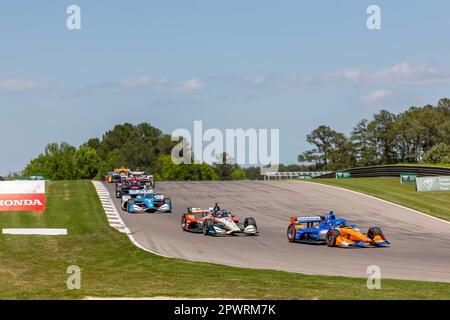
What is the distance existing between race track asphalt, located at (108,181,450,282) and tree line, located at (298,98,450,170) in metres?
90.1

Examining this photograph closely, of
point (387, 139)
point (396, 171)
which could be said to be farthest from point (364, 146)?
point (396, 171)

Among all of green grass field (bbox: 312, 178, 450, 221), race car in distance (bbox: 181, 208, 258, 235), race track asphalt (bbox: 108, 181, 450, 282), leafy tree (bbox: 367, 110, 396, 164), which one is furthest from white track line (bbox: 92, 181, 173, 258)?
leafy tree (bbox: 367, 110, 396, 164)

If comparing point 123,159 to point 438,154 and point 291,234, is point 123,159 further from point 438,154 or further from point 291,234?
point 291,234

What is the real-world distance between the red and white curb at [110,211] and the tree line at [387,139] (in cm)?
9210

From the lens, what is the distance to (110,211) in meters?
35.6

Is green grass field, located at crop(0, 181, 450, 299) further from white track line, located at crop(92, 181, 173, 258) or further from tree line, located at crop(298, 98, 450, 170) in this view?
tree line, located at crop(298, 98, 450, 170)

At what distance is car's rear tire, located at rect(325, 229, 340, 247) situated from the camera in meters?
24.8

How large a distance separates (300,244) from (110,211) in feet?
42.5

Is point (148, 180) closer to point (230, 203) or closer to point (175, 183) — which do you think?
point (230, 203)

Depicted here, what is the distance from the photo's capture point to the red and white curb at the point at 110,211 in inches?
1188

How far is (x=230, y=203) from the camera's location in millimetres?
41375

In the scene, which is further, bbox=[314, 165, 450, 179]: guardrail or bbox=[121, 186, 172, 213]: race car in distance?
bbox=[314, 165, 450, 179]: guardrail

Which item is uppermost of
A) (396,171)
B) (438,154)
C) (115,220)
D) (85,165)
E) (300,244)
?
(438,154)

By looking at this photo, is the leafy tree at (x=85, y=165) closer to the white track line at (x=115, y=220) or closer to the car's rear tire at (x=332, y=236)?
the white track line at (x=115, y=220)
